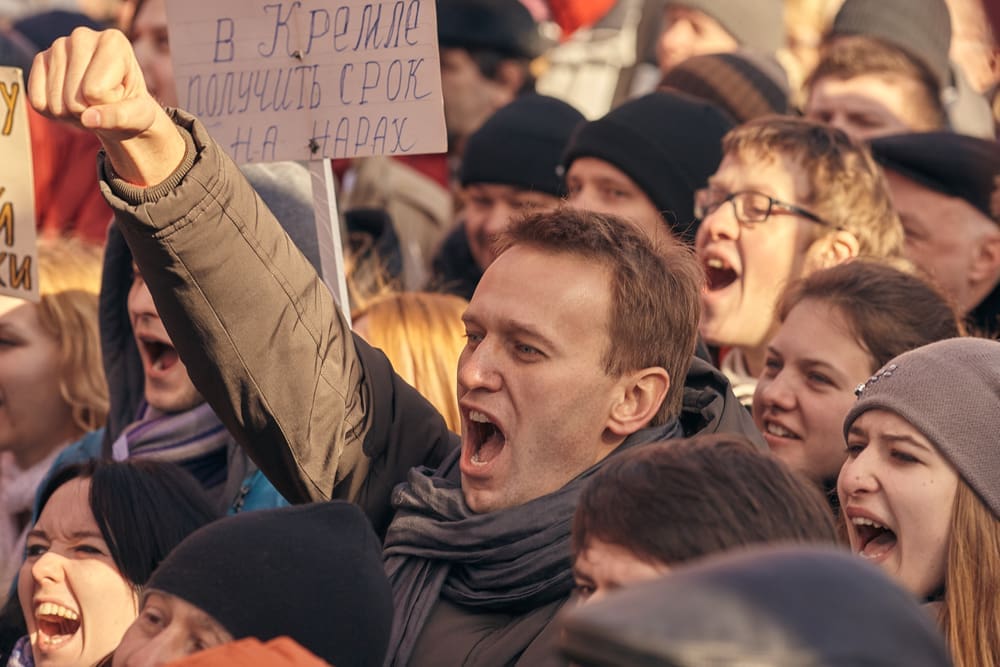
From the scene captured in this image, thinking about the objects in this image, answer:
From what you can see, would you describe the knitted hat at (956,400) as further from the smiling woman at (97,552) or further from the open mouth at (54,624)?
the open mouth at (54,624)

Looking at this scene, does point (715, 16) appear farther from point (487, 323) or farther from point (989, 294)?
point (487, 323)

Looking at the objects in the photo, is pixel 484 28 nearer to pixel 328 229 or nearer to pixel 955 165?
pixel 955 165

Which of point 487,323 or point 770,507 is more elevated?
point 770,507

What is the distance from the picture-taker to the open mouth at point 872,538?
354cm

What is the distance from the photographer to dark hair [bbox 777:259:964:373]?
417 centimetres

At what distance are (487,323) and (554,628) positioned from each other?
0.65 meters

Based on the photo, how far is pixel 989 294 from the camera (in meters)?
5.55

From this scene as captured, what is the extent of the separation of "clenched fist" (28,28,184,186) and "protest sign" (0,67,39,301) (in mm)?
1478

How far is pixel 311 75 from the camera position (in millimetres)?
4016

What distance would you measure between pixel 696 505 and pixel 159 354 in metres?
2.60

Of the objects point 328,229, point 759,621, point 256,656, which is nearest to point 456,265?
point 328,229

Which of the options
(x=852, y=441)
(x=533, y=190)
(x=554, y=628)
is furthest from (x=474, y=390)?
(x=533, y=190)

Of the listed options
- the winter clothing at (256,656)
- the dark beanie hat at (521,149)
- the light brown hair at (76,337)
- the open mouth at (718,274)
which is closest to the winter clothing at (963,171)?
the open mouth at (718,274)

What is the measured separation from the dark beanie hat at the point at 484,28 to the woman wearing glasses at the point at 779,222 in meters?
3.17
